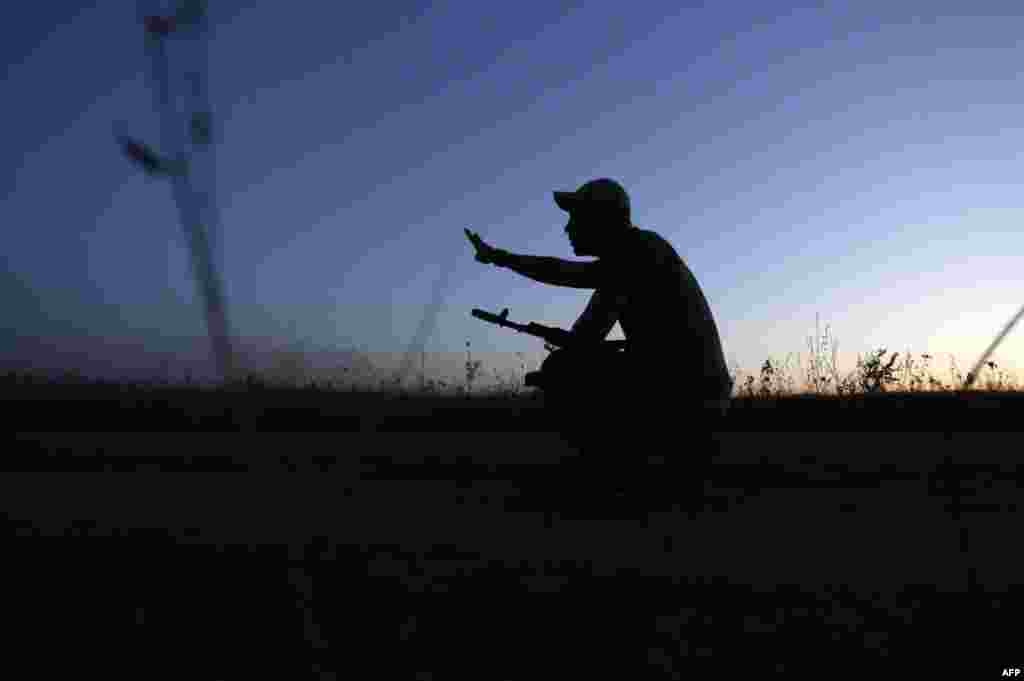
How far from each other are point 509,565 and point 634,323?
80.3 inches

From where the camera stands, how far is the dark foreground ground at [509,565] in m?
2.25

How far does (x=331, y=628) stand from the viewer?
2.54 meters

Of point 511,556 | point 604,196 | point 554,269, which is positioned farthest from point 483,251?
point 511,556

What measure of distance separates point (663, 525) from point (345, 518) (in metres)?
1.45

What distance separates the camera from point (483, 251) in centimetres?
557

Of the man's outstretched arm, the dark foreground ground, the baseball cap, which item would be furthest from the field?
the baseball cap

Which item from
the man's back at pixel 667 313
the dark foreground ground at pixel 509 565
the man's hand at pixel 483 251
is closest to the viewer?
the dark foreground ground at pixel 509 565

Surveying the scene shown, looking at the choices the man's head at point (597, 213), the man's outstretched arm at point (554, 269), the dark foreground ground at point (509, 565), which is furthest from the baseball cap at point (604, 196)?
the dark foreground ground at point (509, 565)

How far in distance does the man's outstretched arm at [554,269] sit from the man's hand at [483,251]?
19 mm

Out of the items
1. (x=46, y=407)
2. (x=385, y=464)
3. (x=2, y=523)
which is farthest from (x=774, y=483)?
(x=46, y=407)

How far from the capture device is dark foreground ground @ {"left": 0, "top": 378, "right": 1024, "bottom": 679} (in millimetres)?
2250

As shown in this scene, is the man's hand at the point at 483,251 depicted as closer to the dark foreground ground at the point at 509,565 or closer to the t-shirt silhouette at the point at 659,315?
the t-shirt silhouette at the point at 659,315

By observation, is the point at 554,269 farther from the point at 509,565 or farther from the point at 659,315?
the point at 509,565

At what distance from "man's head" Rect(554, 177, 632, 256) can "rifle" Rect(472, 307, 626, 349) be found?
50 centimetres
